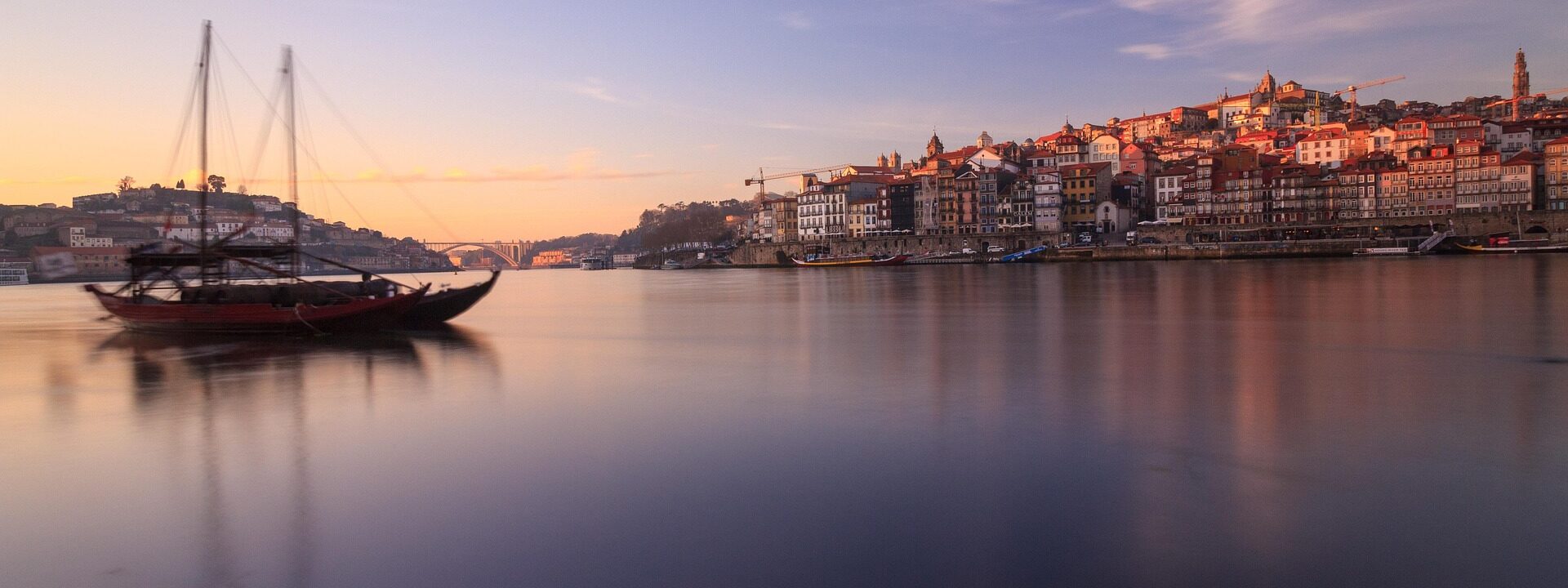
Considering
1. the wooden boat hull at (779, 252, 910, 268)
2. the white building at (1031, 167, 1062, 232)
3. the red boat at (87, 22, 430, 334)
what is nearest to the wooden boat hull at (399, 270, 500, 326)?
the red boat at (87, 22, 430, 334)

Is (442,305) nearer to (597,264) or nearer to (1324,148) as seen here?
(1324,148)

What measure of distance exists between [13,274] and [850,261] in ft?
218

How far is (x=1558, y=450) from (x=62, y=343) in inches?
973

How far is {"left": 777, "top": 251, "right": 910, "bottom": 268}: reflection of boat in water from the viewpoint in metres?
74.2

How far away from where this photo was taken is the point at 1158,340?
48.8 feet

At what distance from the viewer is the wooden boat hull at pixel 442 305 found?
20922 millimetres

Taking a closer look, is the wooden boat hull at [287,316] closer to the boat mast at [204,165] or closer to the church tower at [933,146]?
the boat mast at [204,165]

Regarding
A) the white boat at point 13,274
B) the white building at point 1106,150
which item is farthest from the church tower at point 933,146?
the white boat at point 13,274

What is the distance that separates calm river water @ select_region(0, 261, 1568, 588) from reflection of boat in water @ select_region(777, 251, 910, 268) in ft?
191

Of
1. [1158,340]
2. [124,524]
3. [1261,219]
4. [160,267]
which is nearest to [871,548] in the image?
[124,524]

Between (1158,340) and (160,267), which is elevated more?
(160,267)

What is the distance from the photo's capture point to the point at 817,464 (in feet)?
22.7

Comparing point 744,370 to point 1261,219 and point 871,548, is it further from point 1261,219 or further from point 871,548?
point 1261,219

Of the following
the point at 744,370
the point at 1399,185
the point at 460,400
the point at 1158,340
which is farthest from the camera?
the point at 1399,185
